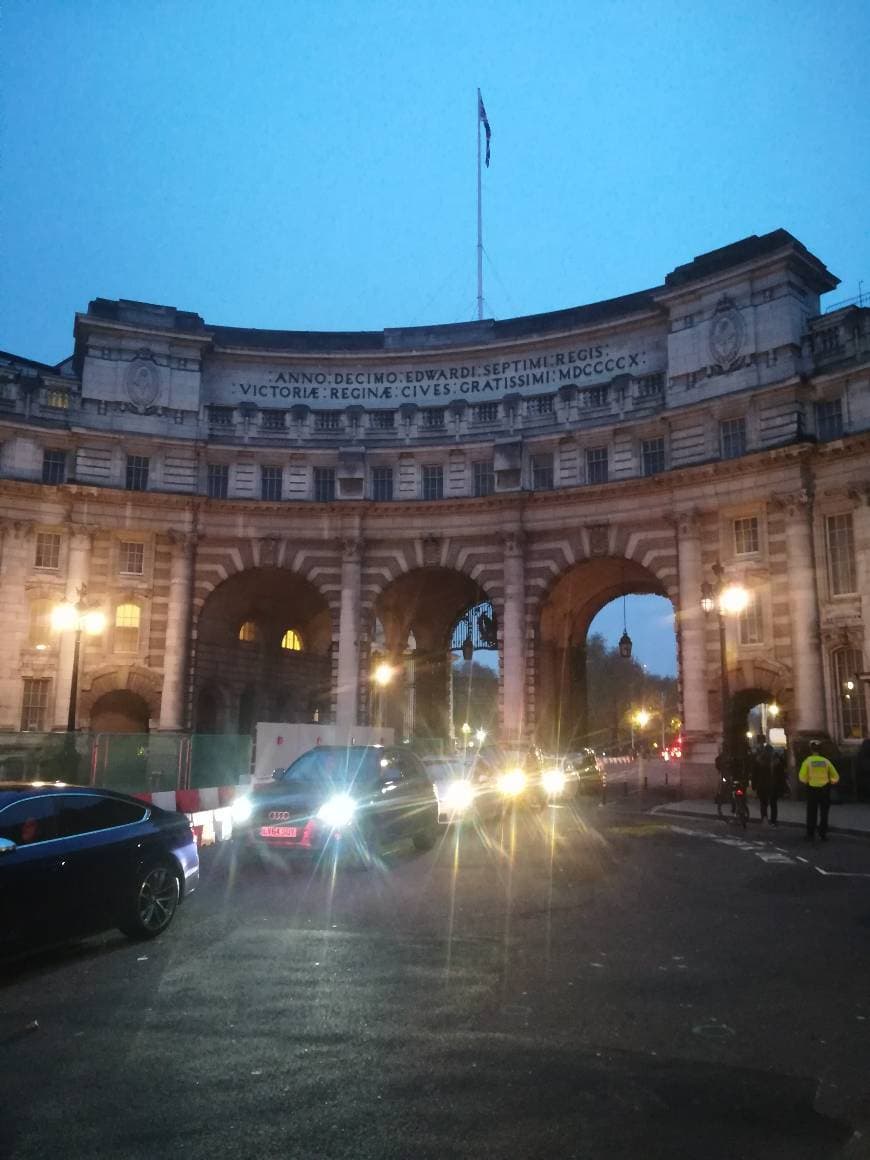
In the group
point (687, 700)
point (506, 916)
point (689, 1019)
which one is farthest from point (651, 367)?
point (689, 1019)

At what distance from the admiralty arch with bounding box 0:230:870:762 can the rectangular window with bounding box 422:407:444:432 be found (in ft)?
0.49

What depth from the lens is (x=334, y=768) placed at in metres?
15.4

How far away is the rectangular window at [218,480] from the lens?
39844mm

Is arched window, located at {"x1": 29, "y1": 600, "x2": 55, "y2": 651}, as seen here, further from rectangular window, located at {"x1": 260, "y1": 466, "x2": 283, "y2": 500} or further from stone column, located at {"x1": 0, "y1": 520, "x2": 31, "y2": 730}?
rectangular window, located at {"x1": 260, "y1": 466, "x2": 283, "y2": 500}

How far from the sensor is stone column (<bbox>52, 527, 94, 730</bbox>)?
36250 mm

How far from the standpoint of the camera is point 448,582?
44438mm

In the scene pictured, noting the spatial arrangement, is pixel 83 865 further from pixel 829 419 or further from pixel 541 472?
pixel 541 472

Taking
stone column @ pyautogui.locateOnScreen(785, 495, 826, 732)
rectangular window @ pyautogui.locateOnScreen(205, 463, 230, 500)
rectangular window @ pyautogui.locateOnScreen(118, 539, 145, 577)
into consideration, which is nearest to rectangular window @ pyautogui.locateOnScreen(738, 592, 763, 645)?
stone column @ pyautogui.locateOnScreen(785, 495, 826, 732)

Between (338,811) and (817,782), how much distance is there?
31.6 ft

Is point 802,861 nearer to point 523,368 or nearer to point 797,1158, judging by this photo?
point 797,1158

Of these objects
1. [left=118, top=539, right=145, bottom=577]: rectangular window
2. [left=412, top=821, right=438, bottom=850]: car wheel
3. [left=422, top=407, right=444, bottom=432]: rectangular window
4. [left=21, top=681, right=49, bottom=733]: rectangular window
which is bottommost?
[left=412, top=821, right=438, bottom=850]: car wheel

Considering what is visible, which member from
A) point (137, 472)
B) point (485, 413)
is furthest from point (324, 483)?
point (137, 472)

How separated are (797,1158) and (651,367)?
35.3 meters

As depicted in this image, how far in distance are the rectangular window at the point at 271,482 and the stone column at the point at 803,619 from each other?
2027cm
